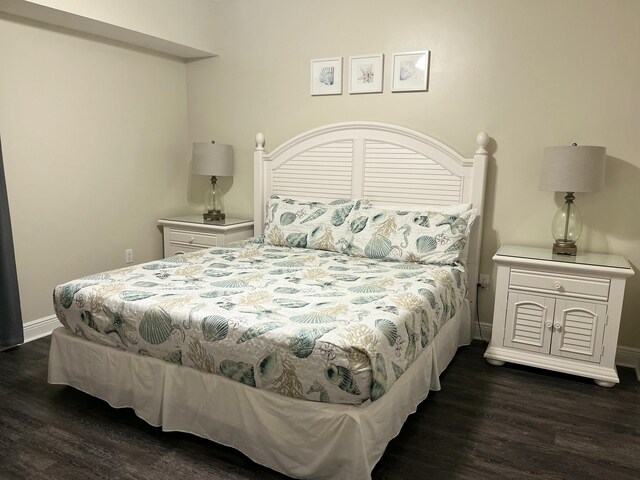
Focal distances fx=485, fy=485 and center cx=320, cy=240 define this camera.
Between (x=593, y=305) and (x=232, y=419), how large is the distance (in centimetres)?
210

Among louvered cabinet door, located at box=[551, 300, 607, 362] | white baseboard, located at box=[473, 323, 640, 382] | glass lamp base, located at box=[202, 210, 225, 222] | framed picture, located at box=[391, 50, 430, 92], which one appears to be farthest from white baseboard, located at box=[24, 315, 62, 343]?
white baseboard, located at box=[473, 323, 640, 382]

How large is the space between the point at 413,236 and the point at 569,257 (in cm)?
93

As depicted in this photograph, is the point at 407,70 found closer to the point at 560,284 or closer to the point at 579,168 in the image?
the point at 579,168

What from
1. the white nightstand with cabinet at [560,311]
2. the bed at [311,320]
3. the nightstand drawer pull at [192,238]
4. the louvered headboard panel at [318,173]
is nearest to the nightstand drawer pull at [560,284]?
the white nightstand with cabinet at [560,311]

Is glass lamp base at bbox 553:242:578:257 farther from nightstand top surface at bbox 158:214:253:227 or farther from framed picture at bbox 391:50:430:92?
nightstand top surface at bbox 158:214:253:227

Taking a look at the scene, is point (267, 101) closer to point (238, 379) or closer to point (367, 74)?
point (367, 74)

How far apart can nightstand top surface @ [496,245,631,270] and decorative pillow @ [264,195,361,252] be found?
3.45 feet

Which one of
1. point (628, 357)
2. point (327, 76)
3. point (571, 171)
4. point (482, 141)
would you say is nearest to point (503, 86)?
point (482, 141)

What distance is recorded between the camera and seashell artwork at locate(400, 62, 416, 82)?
136 inches

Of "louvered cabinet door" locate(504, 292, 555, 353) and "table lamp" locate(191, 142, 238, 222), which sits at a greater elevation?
"table lamp" locate(191, 142, 238, 222)

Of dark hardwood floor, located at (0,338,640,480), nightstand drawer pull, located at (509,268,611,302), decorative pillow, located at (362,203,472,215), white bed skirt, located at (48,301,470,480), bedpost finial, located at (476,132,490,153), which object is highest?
bedpost finial, located at (476,132,490,153)

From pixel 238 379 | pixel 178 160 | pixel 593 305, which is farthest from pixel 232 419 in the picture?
pixel 178 160

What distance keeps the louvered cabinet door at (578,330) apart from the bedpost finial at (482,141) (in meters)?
1.09

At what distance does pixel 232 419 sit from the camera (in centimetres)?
Result: 202
